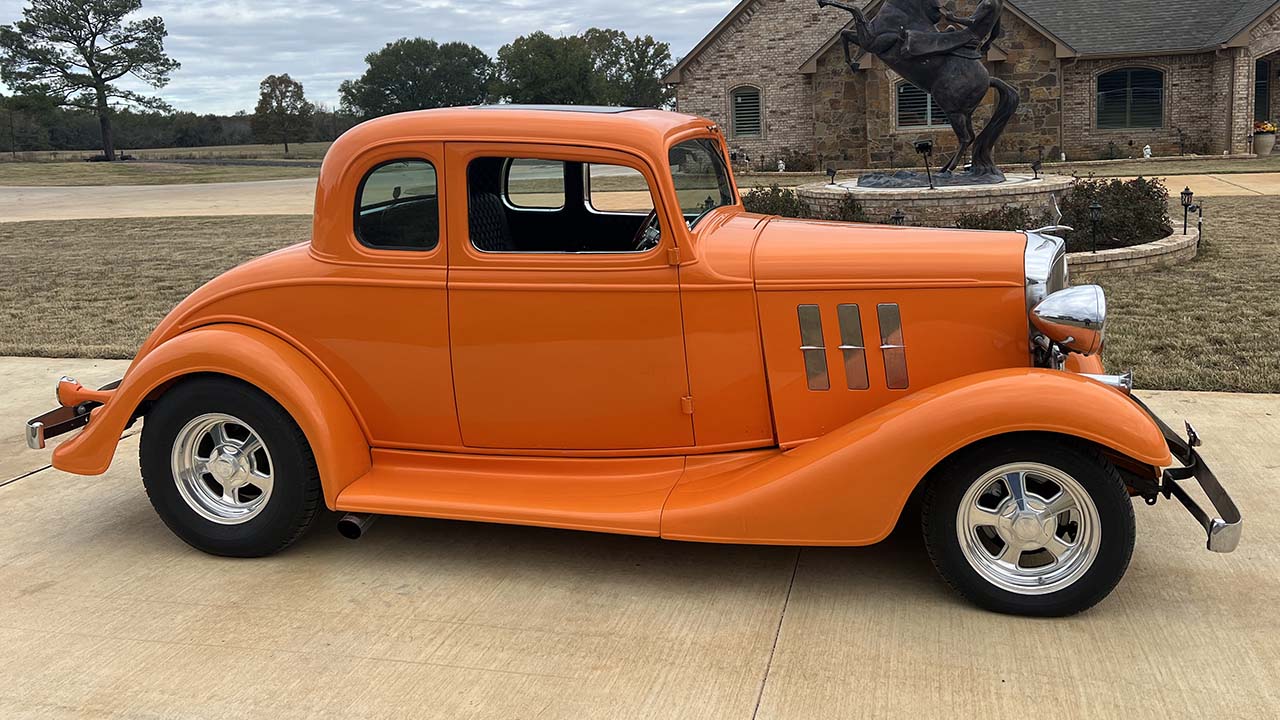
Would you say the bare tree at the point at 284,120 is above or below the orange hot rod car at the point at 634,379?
above

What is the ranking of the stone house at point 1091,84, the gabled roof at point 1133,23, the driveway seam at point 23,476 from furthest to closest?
the stone house at point 1091,84 → the gabled roof at point 1133,23 → the driveway seam at point 23,476

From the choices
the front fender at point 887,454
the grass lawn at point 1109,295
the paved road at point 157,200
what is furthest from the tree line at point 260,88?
the front fender at point 887,454

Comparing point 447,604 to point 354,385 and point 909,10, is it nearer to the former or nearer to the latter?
point 354,385

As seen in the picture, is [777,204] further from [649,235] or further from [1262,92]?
[1262,92]

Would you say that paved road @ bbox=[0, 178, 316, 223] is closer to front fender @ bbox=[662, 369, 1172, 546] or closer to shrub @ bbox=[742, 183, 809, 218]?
shrub @ bbox=[742, 183, 809, 218]

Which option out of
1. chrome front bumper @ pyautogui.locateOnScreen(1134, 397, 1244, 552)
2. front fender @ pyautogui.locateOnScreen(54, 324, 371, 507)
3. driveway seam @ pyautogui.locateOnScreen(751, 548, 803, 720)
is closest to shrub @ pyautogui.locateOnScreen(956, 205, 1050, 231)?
chrome front bumper @ pyautogui.locateOnScreen(1134, 397, 1244, 552)

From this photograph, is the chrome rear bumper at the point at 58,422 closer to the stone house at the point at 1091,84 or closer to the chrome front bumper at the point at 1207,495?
the chrome front bumper at the point at 1207,495

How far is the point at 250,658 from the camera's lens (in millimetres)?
3461

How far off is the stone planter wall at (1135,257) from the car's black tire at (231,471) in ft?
26.7

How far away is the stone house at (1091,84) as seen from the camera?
995 inches

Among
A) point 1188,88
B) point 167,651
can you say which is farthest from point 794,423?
point 1188,88

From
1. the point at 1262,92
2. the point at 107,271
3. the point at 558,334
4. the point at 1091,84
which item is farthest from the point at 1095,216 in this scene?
the point at 1262,92

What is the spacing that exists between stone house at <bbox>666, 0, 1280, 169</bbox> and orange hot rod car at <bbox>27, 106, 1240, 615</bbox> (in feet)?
74.5

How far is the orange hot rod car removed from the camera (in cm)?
353
